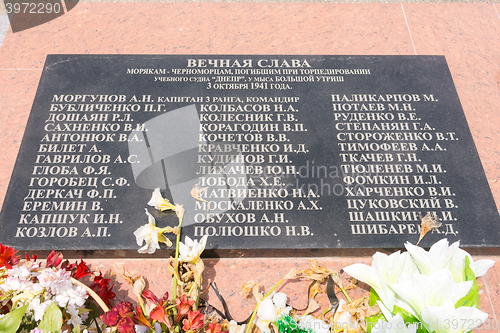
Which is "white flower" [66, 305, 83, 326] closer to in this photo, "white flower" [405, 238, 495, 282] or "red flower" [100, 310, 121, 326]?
"red flower" [100, 310, 121, 326]

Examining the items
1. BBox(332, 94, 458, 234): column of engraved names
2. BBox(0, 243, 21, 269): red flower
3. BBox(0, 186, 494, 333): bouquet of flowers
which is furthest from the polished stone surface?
BBox(0, 186, 494, 333): bouquet of flowers

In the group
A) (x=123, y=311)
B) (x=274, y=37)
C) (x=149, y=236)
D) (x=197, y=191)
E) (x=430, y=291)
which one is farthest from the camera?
(x=274, y=37)

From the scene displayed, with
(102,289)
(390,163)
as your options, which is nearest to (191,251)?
(102,289)

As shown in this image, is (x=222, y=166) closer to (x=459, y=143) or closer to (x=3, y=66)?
(x=459, y=143)

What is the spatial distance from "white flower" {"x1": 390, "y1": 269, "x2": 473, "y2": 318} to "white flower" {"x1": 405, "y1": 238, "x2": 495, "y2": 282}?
0.31 feet

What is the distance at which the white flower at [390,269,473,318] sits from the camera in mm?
1236

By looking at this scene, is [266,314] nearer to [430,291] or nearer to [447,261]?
[430,291]

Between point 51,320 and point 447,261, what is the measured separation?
5.05ft

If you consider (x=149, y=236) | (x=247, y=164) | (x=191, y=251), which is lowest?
(x=191, y=251)

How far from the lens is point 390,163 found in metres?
2.39

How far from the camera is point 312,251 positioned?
2.22 metres

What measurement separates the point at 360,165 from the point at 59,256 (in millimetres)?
1898

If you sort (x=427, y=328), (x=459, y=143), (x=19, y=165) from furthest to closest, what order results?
(x=459, y=143) → (x=19, y=165) → (x=427, y=328)

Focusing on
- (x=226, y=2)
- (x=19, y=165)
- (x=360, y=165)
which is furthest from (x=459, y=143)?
(x=19, y=165)
